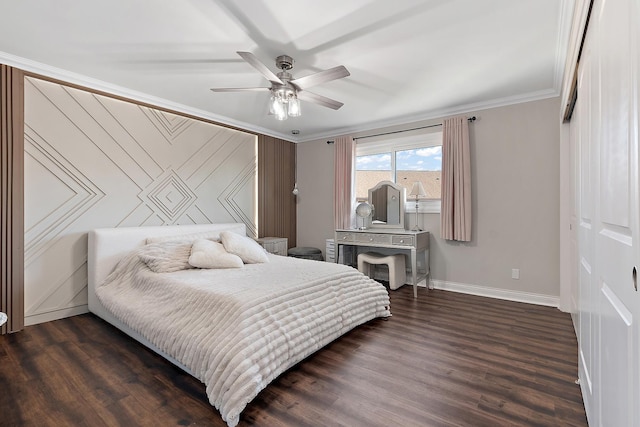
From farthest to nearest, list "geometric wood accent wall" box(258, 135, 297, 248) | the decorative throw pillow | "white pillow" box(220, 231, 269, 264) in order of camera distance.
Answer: "geometric wood accent wall" box(258, 135, 297, 248), "white pillow" box(220, 231, 269, 264), the decorative throw pillow

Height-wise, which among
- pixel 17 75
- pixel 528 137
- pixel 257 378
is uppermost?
pixel 17 75

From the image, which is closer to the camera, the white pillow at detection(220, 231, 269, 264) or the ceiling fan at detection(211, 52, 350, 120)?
the ceiling fan at detection(211, 52, 350, 120)

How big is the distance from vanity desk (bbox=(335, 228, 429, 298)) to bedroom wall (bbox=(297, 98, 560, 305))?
0.20 m

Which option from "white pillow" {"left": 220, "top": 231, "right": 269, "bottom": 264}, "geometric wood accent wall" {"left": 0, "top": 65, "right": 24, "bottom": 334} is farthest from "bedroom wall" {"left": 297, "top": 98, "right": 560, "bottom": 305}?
"geometric wood accent wall" {"left": 0, "top": 65, "right": 24, "bottom": 334}

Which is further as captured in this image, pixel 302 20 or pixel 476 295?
pixel 476 295

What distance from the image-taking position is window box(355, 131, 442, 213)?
412 centimetres

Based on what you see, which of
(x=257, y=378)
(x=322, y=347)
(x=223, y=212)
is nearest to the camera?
(x=257, y=378)

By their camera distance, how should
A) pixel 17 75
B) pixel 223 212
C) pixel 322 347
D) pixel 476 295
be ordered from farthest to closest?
pixel 223 212 < pixel 476 295 < pixel 17 75 < pixel 322 347

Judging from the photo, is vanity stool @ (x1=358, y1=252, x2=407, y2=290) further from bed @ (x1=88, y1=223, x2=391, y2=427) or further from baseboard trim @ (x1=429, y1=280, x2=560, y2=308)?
bed @ (x1=88, y1=223, x2=391, y2=427)

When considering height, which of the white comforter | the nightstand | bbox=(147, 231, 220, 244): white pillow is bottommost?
the white comforter

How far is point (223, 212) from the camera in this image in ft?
14.3

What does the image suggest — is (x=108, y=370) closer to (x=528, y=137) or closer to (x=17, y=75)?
(x=17, y=75)

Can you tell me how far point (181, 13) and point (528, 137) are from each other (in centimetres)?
365

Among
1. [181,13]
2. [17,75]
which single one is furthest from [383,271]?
[17,75]
